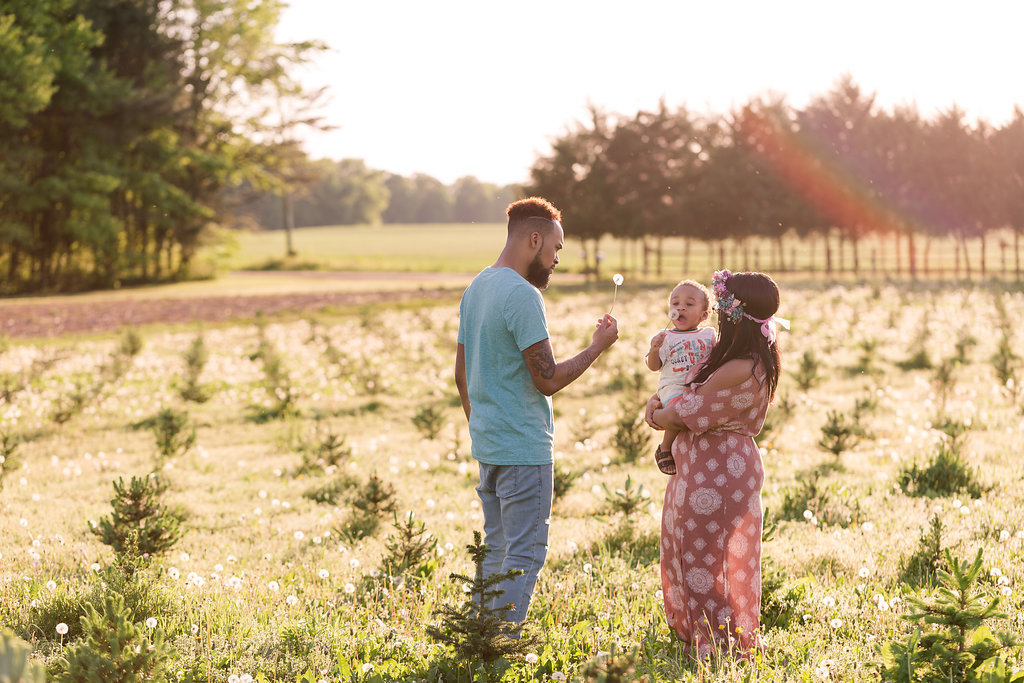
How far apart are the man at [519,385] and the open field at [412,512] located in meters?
0.49

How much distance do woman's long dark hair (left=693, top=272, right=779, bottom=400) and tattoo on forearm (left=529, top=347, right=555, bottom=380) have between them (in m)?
0.76

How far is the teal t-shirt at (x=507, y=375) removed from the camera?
379cm

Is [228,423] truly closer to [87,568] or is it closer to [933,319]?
[87,568]

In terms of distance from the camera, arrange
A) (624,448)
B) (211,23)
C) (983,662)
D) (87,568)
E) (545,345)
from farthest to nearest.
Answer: (211,23) < (624,448) < (87,568) < (545,345) < (983,662)

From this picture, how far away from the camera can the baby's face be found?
4008 millimetres

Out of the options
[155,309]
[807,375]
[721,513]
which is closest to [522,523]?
[721,513]

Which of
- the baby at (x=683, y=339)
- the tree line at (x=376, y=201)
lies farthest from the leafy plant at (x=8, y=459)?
the tree line at (x=376, y=201)

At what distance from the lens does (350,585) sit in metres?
4.77

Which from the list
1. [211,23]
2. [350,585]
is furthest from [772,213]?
[350,585]

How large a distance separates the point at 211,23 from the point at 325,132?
8.07 meters

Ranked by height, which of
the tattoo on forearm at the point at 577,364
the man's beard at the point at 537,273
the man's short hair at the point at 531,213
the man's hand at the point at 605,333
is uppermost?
the man's short hair at the point at 531,213

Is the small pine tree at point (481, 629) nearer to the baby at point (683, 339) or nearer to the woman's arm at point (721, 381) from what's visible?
the woman's arm at point (721, 381)

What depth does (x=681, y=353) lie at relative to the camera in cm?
403

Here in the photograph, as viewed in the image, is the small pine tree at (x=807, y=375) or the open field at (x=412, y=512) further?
the small pine tree at (x=807, y=375)
